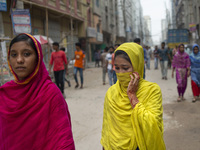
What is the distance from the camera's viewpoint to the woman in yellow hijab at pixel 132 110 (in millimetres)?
1656

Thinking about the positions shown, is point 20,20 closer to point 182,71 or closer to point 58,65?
point 58,65

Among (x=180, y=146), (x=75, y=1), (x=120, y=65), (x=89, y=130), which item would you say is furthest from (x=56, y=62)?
(x=75, y=1)

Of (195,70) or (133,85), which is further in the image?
(195,70)

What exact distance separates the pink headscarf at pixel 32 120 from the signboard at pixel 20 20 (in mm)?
5672

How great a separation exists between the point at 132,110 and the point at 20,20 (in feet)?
19.8

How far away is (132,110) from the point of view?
1.75m

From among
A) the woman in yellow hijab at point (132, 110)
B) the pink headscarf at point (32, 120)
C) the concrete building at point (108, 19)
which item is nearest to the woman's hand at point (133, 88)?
the woman in yellow hijab at point (132, 110)

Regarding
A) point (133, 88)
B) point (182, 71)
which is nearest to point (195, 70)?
point (182, 71)

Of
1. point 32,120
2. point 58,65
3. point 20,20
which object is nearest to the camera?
point 32,120

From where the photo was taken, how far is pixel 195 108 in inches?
207

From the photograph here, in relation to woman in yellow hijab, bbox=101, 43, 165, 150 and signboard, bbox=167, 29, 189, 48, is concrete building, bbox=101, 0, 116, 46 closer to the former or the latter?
signboard, bbox=167, 29, 189, 48

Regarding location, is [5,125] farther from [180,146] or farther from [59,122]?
[180,146]

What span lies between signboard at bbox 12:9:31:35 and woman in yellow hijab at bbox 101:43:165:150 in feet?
18.5

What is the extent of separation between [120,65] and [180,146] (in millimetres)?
2129
